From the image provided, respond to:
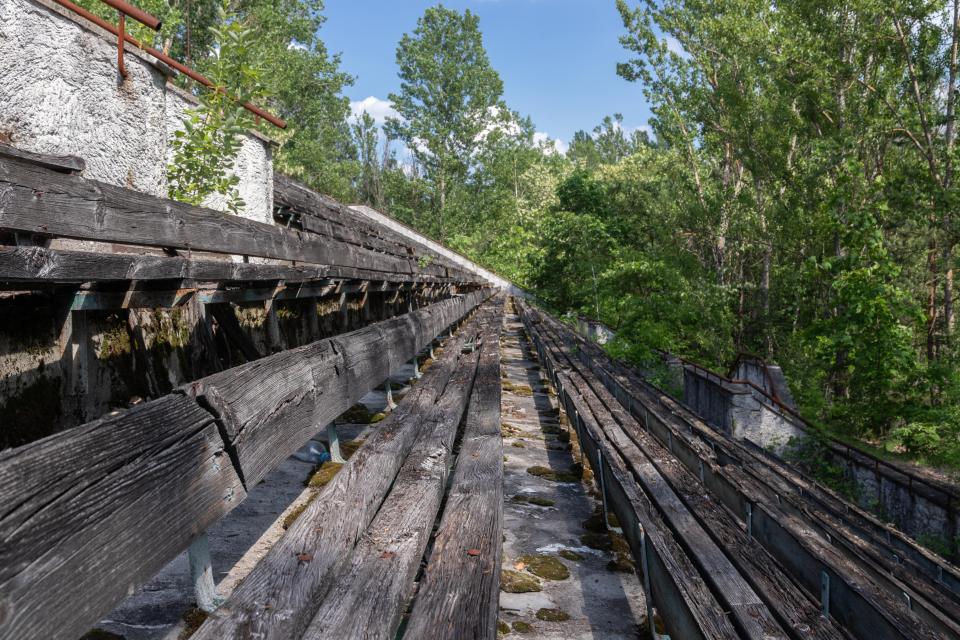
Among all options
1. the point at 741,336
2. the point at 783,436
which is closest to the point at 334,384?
the point at 783,436

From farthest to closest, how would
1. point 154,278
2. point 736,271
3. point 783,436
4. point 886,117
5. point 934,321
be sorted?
point 736,271 → point 934,321 → point 886,117 → point 783,436 → point 154,278

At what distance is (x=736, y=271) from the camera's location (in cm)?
2312

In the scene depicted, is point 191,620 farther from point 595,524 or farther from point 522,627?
point 595,524

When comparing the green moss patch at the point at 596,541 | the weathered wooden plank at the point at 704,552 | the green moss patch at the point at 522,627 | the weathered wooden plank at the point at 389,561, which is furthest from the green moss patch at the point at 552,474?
the green moss patch at the point at 522,627

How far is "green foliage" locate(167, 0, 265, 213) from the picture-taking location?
3426 mm

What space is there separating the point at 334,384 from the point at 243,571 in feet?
1.86

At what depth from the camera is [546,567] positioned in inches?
73.4

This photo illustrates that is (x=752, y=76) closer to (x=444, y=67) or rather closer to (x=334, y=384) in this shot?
(x=334, y=384)

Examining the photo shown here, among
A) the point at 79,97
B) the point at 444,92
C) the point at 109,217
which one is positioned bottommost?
the point at 109,217

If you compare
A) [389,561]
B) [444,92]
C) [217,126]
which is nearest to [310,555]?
[389,561]

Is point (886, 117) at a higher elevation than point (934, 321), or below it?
higher

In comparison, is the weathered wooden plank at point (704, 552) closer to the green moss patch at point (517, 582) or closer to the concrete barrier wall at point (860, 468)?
the green moss patch at point (517, 582)

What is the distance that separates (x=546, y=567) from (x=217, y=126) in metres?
3.09

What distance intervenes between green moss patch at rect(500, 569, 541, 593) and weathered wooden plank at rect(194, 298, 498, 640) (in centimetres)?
46
